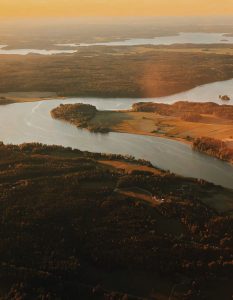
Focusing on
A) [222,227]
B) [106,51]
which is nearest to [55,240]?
[222,227]

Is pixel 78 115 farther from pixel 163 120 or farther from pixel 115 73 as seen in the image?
pixel 115 73

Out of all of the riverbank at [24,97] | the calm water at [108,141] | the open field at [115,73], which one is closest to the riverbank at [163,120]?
the calm water at [108,141]

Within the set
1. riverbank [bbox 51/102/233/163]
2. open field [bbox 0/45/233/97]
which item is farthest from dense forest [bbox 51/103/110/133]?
open field [bbox 0/45/233/97]

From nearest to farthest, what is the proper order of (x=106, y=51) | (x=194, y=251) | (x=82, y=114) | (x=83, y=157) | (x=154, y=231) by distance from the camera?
1. (x=194, y=251)
2. (x=154, y=231)
3. (x=83, y=157)
4. (x=82, y=114)
5. (x=106, y=51)

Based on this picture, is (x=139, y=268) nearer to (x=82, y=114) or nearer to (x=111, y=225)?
(x=111, y=225)

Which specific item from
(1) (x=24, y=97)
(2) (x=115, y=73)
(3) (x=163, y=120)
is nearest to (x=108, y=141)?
(3) (x=163, y=120)

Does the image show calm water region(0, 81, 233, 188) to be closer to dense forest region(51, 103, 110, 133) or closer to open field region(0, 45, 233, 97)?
dense forest region(51, 103, 110, 133)
